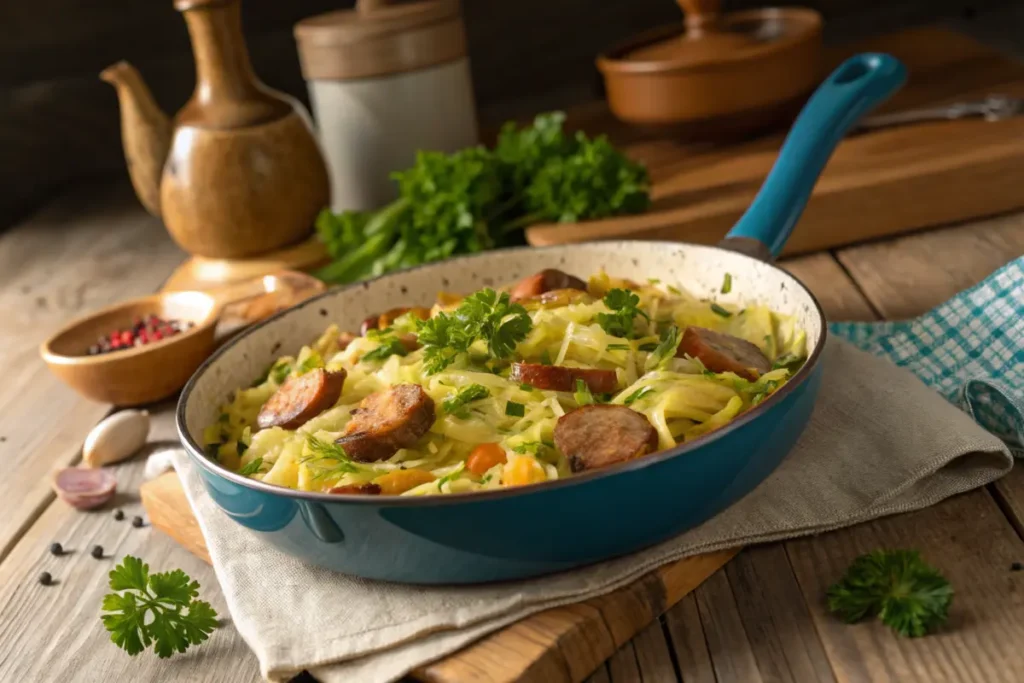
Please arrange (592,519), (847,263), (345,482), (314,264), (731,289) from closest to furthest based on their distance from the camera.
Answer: (592,519) → (345,482) → (731,289) → (847,263) → (314,264)

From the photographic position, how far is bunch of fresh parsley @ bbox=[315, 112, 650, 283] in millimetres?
3258

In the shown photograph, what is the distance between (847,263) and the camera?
300 centimetres

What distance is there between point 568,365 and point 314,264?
184cm

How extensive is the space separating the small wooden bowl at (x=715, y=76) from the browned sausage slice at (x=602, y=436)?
2.07 metres

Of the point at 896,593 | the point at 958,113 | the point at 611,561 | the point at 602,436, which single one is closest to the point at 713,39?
the point at 958,113

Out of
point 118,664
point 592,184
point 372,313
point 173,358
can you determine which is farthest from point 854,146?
point 118,664

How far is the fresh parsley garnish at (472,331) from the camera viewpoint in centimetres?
205

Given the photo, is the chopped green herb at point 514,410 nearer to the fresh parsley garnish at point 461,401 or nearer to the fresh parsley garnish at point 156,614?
the fresh parsley garnish at point 461,401

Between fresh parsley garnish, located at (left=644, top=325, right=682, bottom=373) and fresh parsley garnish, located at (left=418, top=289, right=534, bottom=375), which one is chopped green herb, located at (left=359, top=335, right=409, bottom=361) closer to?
fresh parsley garnish, located at (left=418, top=289, right=534, bottom=375)

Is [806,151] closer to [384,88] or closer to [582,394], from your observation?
[582,394]

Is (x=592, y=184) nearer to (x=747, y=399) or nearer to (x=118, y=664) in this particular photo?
(x=747, y=399)

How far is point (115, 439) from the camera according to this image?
2574 mm

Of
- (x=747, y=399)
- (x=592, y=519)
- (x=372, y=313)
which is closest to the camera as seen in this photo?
(x=592, y=519)

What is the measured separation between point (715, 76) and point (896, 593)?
2.38 meters
